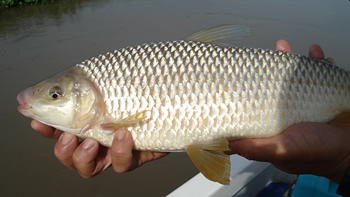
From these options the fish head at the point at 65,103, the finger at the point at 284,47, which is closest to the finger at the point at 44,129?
the fish head at the point at 65,103

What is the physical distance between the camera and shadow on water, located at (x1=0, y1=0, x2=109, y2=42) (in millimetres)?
7959

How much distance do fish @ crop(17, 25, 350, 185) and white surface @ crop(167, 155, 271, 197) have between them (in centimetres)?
60

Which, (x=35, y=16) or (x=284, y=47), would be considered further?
(x=35, y=16)

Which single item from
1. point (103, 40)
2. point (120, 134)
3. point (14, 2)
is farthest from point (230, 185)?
point (14, 2)

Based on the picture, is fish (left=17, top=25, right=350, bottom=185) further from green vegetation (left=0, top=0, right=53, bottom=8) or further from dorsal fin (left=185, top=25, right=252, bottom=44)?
green vegetation (left=0, top=0, right=53, bottom=8)

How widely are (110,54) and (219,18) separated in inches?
315

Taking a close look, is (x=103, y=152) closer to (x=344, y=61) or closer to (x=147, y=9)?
(x=344, y=61)

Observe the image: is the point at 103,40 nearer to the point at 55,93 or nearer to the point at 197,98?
the point at 55,93

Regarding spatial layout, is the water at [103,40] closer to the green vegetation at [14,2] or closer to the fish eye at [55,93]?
the green vegetation at [14,2]

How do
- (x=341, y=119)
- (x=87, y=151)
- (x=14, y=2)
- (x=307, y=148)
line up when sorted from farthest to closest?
(x=14, y=2) < (x=87, y=151) < (x=341, y=119) < (x=307, y=148)

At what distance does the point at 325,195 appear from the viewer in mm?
2076

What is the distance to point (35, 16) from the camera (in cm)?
932

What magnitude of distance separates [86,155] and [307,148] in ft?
4.87

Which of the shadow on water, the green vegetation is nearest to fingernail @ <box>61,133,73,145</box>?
the shadow on water
